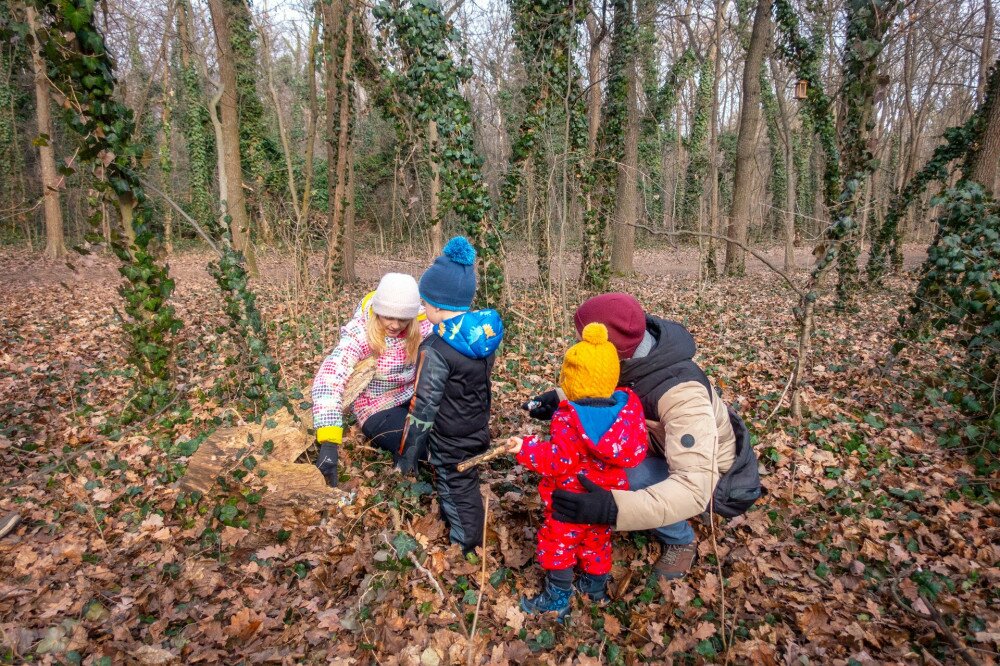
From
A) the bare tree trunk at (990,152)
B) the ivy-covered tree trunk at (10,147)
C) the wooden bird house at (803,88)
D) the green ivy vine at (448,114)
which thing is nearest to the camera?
the bare tree trunk at (990,152)

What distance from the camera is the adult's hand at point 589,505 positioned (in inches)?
96.7

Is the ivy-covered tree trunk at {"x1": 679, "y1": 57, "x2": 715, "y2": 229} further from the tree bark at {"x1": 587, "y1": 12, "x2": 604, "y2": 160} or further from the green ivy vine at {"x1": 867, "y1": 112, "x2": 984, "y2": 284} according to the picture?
the green ivy vine at {"x1": 867, "y1": 112, "x2": 984, "y2": 284}

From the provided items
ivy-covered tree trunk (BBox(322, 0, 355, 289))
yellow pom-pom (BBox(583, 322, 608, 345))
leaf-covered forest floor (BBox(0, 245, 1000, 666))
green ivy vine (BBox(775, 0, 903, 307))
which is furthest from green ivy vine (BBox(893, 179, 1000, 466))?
ivy-covered tree trunk (BBox(322, 0, 355, 289))

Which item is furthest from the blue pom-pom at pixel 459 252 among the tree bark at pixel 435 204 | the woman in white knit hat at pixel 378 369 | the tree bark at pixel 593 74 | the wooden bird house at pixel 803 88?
the wooden bird house at pixel 803 88

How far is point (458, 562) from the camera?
318 cm

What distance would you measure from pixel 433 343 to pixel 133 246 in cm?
286

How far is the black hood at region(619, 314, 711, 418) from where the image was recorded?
8.75 feet

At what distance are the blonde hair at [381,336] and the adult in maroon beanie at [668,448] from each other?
94 centimetres

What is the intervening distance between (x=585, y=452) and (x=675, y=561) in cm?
98

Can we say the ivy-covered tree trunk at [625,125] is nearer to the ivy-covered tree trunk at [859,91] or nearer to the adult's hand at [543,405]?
the ivy-covered tree trunk at [859,91]

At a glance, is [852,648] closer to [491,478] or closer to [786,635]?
[786,635]

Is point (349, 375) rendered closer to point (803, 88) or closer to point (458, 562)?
point (458, 562)

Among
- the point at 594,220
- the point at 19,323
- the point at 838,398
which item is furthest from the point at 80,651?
the point at 594,220

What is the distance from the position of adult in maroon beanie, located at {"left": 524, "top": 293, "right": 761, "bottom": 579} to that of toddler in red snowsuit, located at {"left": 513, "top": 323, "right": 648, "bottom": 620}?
15 cm
